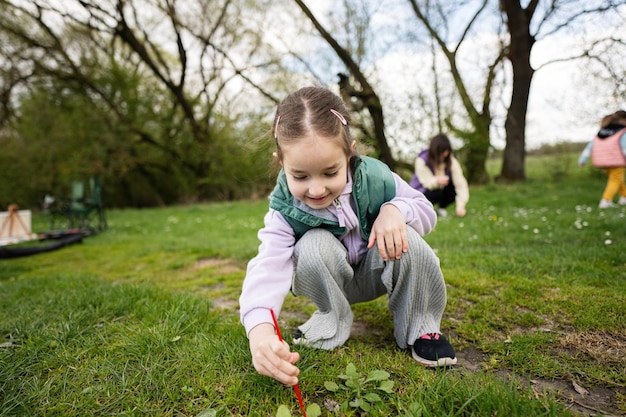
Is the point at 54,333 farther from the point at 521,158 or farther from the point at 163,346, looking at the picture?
the point at 521,158

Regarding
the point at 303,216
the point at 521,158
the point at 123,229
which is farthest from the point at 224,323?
the point at 521,158

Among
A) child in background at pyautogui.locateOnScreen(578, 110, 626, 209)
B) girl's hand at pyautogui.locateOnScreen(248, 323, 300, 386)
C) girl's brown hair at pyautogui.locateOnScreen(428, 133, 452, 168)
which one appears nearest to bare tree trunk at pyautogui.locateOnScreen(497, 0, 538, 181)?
child in background at pyautogui.locateOnScreen(578, 110, 626, 209)

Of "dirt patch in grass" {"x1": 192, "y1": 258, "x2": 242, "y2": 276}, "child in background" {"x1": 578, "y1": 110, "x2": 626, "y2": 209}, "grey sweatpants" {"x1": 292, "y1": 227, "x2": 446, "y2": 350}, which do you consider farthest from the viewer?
"child in background" {"x1": 578, "y1": 110, "x2": 626, "y2": 209}

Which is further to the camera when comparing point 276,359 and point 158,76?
point 158,76

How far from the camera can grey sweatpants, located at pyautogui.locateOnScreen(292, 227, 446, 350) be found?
1.61 metres

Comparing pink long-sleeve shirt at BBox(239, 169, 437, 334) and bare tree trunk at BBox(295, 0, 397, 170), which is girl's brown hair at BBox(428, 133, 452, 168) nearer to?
pink long-sleeve shirt at BBox(239, 169, 437, 334)

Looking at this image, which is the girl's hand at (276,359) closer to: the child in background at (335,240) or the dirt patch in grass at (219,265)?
the child in background at (335,240)

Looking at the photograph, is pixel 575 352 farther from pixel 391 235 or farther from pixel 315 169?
pixel 315 169

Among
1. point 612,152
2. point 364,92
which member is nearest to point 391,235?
point 612,152

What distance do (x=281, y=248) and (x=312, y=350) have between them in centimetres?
51

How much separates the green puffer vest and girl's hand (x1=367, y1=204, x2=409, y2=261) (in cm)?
13

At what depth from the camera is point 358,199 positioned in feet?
5.53

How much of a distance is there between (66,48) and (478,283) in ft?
60.8

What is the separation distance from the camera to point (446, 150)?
17.3ft
